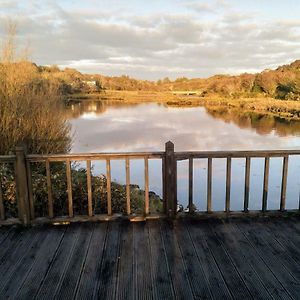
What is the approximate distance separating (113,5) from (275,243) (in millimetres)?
9895

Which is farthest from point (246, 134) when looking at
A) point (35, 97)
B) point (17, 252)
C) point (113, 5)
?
point (17, 252)

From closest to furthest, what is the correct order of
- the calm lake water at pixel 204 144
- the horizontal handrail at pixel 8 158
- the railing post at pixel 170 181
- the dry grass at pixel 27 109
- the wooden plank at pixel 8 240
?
the wooden plank at pixel 8 240 → the horizontal handrail at pixel 8 158 → the railing post at pixel 170 181 → the dry grass at pixel 27 109 → the calm lake water at pixel 204 144

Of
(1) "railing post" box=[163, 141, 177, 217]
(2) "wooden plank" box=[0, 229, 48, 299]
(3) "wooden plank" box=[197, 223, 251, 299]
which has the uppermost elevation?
(1) "railing post" box=[163, 141, 177, 217]

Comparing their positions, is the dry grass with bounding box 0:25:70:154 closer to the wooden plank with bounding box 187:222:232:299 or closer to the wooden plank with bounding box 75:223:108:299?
the wooden plank with bounding box 75:223:108:299

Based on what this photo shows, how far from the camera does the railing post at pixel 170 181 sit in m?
3.23

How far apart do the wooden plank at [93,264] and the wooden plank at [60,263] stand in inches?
6.5

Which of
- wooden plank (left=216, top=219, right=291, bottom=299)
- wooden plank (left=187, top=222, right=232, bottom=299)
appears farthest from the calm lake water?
wooden plank (left=187, top=222, right=232, bottom=299)

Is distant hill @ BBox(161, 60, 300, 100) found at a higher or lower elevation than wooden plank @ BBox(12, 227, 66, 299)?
higher

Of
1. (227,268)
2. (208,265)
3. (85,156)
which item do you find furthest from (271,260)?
(85,156)

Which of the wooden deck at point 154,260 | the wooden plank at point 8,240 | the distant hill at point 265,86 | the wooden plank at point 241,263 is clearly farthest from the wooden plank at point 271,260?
the distant hill at point 265,86

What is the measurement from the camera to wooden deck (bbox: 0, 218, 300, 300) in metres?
2.08

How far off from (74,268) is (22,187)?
1204 mm

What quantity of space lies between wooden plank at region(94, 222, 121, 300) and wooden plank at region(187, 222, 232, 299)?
27.7 inches

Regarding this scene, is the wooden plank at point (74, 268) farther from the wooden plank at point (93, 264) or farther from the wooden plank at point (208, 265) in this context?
the wooden plank at point (208, 265)
